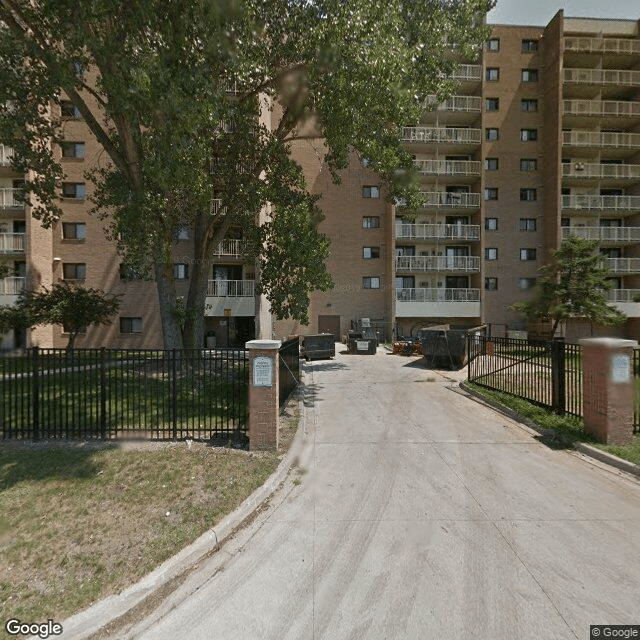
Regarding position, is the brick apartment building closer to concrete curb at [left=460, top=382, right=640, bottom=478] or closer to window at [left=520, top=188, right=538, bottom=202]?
window at [left=520, top=188, right=538, bottom=202]

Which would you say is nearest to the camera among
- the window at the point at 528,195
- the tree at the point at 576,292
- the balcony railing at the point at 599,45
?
the tree at the point at 576,292

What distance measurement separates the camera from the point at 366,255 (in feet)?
86.6

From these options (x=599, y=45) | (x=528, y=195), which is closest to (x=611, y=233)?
(x=528, y=195)

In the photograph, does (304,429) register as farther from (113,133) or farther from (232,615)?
(113,133)

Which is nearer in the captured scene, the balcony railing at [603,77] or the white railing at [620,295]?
the white railing at [620,295]

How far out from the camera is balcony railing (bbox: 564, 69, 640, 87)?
25.7 m

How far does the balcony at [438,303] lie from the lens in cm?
2464

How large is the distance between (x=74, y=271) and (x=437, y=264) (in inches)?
938

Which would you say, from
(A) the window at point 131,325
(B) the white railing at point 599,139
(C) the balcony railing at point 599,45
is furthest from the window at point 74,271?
(C) the balcony railing at point 599,45

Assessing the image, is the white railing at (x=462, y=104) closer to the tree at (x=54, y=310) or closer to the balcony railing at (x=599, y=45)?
the balcony railing at (x=599, y=45)

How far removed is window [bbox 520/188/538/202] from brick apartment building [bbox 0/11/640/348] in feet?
0.48

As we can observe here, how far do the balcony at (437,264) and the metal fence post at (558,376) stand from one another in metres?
18.0

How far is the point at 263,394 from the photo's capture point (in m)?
5.70

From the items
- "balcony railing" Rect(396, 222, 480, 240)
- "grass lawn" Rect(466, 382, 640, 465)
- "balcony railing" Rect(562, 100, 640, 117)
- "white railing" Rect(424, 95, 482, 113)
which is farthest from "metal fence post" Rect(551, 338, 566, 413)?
"balcony railing" Rect(562, 100, 640, 117)
